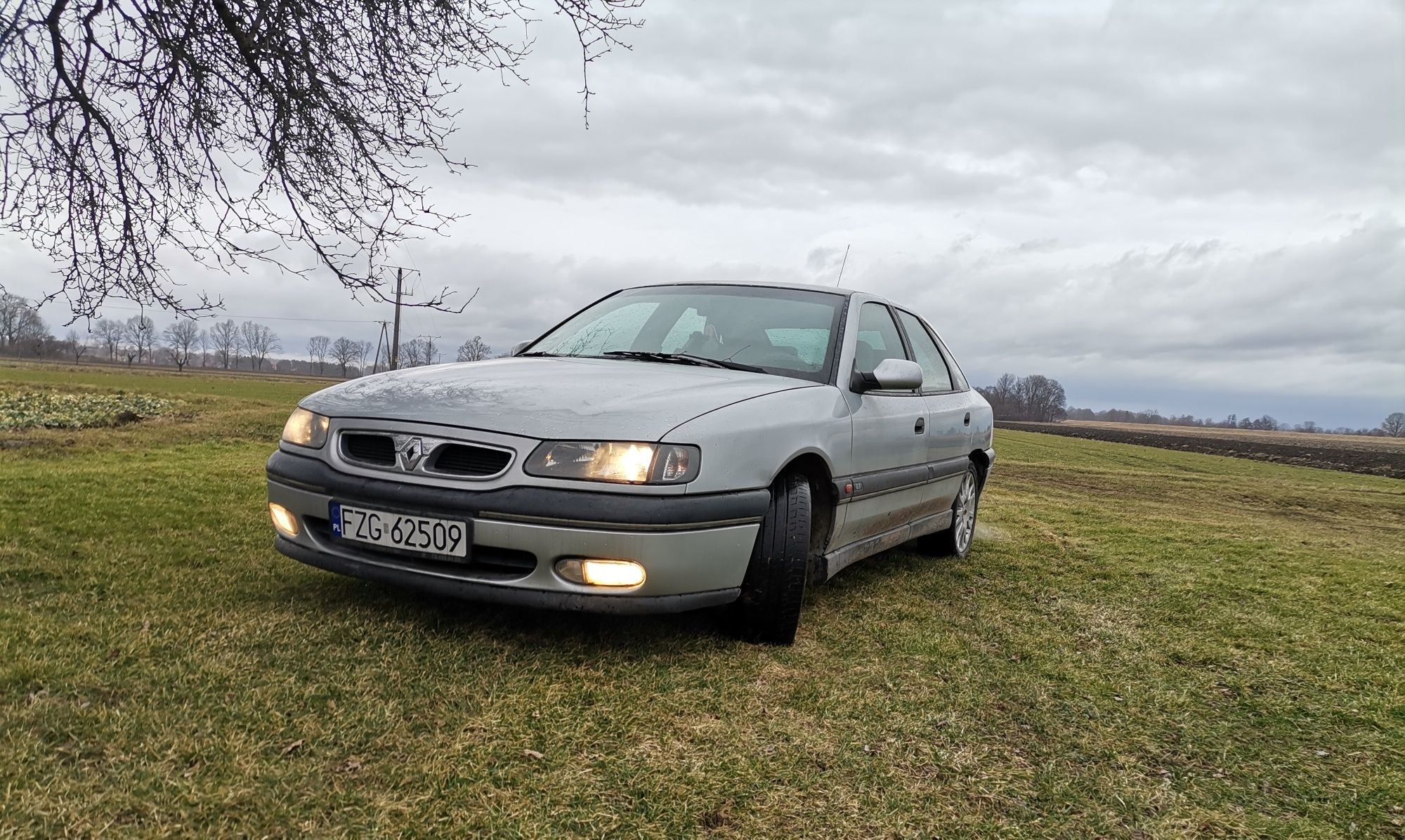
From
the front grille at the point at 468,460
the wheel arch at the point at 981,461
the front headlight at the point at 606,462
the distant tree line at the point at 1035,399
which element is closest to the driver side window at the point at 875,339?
the wheel arch at the point at 981,461

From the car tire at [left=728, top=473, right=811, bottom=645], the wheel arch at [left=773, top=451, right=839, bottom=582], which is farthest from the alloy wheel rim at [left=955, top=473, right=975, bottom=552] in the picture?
the car tire at [left=728, top=473, right=811, bottom=645]

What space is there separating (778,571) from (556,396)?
3.35ft

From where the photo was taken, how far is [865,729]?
2.57 metres

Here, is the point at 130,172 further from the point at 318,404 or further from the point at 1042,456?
the point at 1042,456

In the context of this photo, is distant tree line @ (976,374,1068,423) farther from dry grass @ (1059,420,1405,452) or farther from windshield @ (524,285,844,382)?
windshield @ (524,285,844,382)

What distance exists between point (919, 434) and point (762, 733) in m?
2.28

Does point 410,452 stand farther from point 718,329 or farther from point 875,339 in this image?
point 875,339

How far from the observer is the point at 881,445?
3881mm

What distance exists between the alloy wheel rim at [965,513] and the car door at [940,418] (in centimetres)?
20

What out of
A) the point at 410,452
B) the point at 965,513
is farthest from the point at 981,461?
the point at 410,452

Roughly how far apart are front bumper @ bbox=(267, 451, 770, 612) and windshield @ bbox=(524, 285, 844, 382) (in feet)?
3.18

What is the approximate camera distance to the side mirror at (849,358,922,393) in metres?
3.72

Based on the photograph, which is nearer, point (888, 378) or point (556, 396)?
point (556, 396)

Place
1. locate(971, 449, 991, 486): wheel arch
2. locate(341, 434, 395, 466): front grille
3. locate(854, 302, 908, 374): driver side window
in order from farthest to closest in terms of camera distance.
Result: locate(971, 449, 991, 486): wheel arch → locate(854, 302, 908, 374): driver side window → locate(341, 434, 395, 466): front grille
